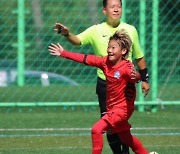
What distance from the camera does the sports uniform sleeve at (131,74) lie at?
26.1ft

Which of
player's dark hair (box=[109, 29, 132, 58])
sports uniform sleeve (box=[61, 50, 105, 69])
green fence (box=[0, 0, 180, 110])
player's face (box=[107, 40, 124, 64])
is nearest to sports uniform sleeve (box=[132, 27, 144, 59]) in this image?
player's dark hair (box=[109, 29, 132, 58])

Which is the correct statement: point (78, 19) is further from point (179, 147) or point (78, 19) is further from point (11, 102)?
point (179, 147)

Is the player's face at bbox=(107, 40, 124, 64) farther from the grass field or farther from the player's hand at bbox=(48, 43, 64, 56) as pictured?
the grass field

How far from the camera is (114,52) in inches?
321

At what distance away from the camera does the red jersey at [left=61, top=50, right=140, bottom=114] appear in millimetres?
8102

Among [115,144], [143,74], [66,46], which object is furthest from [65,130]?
[66,46]

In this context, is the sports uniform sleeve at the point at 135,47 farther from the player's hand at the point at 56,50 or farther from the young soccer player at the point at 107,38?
the player's hand at the point at 56,50

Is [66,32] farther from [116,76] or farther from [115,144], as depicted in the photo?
[115,144]

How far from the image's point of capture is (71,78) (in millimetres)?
14227

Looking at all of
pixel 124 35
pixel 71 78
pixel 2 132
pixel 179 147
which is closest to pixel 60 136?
pixel 2 132

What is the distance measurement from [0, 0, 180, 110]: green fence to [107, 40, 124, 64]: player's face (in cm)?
515

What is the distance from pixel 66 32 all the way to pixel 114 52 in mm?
610

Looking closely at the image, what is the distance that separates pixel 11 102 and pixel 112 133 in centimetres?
513

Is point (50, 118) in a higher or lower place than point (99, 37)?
lower
